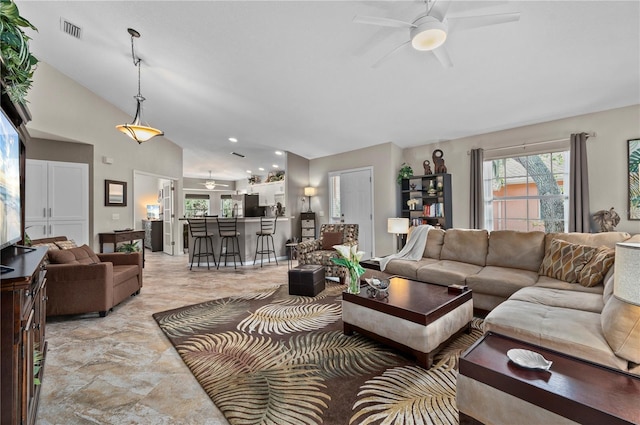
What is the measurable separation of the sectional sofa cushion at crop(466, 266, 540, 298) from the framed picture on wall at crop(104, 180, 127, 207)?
6.58 metres

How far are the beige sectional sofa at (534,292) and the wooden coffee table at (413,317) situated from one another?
0.28 metres

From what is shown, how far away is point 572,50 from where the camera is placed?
2.88 meters

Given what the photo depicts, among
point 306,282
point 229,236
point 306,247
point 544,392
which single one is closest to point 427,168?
point 306,247

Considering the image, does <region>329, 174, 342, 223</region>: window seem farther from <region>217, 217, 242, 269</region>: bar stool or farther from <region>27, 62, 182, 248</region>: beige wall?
<region>27, 62, 182, 248</region>: beige wall

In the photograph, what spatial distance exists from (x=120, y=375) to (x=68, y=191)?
15.0 feet

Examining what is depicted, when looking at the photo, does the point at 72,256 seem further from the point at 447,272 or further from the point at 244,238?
the point at 447,272

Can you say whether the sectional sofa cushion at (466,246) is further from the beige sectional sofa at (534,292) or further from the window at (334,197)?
the window at (334,197)

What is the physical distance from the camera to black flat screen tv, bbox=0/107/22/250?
1.46 meters

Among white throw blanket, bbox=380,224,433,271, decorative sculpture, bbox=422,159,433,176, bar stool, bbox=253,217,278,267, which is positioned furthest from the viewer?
bar stool, bbox=253,217,278,267

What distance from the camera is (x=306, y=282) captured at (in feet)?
12.9

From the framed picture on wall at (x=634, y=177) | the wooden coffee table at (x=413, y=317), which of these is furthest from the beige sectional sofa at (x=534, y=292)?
the framed picture on wall at (x=634, y=177)

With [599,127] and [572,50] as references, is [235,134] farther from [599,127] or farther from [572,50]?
[599,127]

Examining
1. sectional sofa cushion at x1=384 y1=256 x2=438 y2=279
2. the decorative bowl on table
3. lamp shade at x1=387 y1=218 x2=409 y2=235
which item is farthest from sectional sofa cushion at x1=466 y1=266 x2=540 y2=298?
lamp shade at x1=387 y1=218 x2=409 y2=235

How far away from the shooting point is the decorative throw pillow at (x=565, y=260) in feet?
9.14
